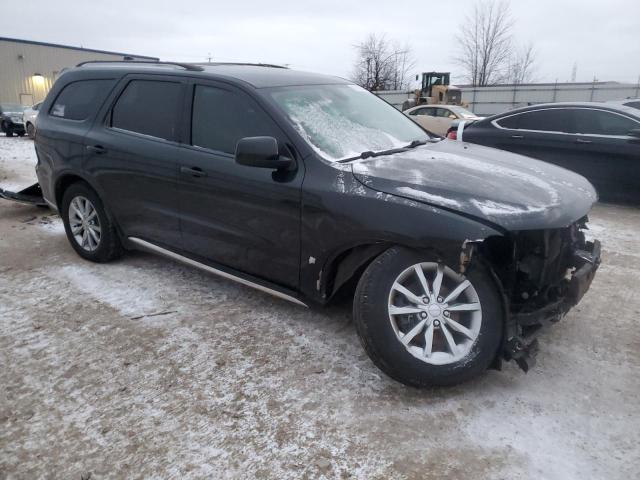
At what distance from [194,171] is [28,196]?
368 centimetres

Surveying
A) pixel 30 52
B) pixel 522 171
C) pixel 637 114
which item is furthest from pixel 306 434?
pixel 30 52

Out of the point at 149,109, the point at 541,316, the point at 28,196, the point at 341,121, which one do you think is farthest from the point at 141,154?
the point at 28,196

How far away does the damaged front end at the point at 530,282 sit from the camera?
2547mm

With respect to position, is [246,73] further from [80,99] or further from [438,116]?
[438,116]

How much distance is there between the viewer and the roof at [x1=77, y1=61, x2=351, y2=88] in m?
3.46

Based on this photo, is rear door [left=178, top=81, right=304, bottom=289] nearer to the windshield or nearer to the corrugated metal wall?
the windshield

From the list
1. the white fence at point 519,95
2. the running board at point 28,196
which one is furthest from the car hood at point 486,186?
the white fence at point 519,95

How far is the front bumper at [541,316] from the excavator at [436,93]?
21.1 meters

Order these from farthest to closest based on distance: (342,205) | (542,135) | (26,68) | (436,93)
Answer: (26,68) → (436,93) → (542,135) → (342,205)

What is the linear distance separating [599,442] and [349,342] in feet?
4.77

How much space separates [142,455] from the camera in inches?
87.7

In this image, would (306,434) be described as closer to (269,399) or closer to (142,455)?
(269,399)

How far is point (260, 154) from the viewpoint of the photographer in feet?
9.41

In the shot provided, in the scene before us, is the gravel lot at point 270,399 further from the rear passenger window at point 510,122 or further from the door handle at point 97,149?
the rear passenger window at point 510,122
